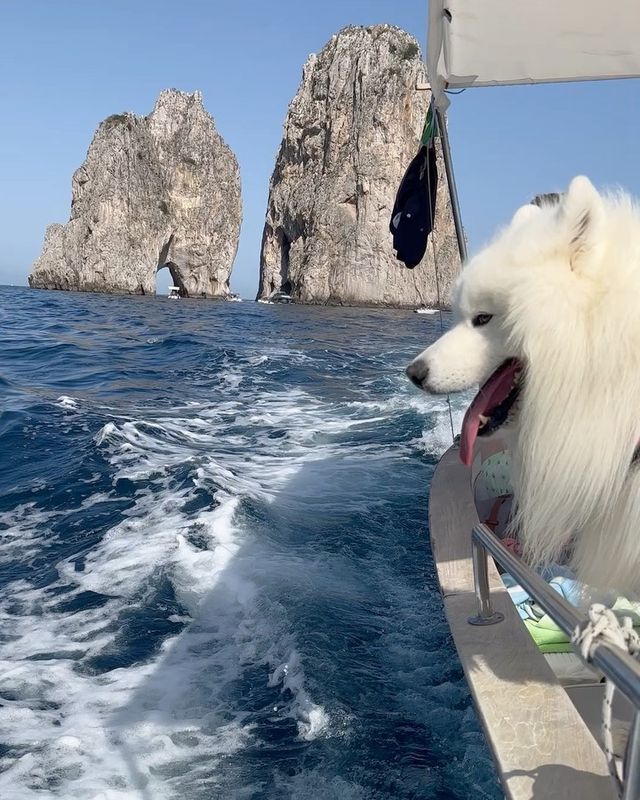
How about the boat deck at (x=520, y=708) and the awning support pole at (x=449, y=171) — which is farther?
the awning support pole at (x=449, y=171)

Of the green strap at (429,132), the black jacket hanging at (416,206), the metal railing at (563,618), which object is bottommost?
the metal railing at (563,618)

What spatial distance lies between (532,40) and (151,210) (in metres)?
74.0

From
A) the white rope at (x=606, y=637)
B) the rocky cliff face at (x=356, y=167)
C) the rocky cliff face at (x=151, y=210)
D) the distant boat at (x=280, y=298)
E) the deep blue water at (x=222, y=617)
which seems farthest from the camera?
the distant boat at (x=280, y=298)

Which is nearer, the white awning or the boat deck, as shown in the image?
the boat deck

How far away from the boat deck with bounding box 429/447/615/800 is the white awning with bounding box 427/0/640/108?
8.98 feet

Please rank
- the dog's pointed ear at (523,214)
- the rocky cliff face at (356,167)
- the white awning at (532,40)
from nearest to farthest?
the dog's pointed ear at (523,214) < the white awning at (532,40) < the rocky cliff face at (356,167)

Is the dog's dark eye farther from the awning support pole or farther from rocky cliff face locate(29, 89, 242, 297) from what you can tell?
rocky cliff face locate(29, 89, 242, 297)

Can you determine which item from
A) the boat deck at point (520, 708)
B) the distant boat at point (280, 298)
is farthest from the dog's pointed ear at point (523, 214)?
the distant boat at point (280, 298)

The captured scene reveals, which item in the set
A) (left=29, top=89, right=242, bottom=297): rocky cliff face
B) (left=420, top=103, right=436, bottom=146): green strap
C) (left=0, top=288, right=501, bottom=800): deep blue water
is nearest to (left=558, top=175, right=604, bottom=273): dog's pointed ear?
(left=0, top=288, right=501, bottom=800): deep blue water

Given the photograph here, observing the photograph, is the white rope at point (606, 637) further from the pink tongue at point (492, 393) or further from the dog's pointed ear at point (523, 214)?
the dog's pointed ear at point (523, 214)

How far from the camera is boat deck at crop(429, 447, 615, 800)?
53.6 inches

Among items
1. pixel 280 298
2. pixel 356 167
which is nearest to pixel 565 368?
pixel 356 167

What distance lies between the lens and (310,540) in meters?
4.71

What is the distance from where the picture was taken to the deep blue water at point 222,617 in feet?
7.80
